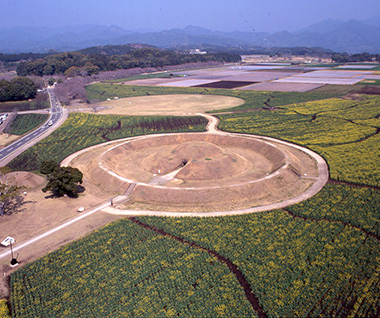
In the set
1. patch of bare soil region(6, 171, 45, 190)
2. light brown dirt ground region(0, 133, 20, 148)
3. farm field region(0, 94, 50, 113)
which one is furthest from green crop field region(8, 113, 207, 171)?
farm field region(0, 94, 50, 113)

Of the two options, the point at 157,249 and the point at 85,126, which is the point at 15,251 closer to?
the point at 157,249

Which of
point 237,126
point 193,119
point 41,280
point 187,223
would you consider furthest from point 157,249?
point 193,119

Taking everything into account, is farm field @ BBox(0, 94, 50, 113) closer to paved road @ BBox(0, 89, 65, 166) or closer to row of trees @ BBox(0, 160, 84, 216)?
paved road @ BBox(0, 89, 65, 166)

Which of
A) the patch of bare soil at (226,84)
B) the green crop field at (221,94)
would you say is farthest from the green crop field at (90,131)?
the patch of bare soil at (226,84)

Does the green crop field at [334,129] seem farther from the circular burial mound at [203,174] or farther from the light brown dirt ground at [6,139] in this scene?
the light brown dirt ground at [6,139]

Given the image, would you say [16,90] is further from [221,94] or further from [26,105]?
[221,94]
